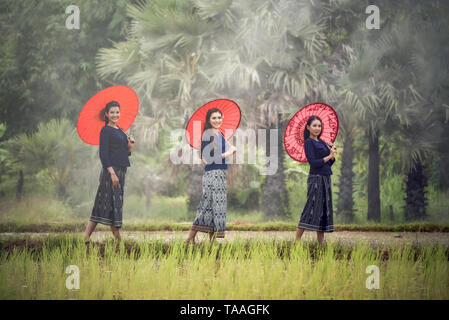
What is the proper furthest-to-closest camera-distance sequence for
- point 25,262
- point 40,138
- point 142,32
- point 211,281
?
point 40,138 → point 142,32 → point 25,262 → point 211,281

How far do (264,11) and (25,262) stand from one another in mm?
6700

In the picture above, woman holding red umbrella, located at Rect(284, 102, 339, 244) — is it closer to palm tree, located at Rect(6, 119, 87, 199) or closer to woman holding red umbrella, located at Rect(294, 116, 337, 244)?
woman holding red umbrella, located at Rect(294, 116, 337, 244)

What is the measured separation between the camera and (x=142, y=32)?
9781 millimetres

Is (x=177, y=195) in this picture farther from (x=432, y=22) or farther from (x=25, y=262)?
(x=25, y=262)

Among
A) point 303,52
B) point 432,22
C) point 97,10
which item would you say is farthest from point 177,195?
point 432,22

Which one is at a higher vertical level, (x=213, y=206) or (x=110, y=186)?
(x=110, y=186)

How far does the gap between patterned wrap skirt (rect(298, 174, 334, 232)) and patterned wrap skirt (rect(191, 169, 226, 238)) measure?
3.30ft

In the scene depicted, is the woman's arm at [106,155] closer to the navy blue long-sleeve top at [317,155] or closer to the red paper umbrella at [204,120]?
the red paper umbrella at [204,120]

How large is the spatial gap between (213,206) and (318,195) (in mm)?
1290

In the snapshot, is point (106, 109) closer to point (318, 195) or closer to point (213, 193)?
point (213, 193)

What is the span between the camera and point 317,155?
557 centimetres

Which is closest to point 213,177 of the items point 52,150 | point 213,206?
point 213,206

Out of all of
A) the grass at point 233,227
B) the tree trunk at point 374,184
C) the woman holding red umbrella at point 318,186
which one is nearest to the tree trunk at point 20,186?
the grass at point 233,227

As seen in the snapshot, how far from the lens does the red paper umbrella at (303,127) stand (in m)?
5.61
